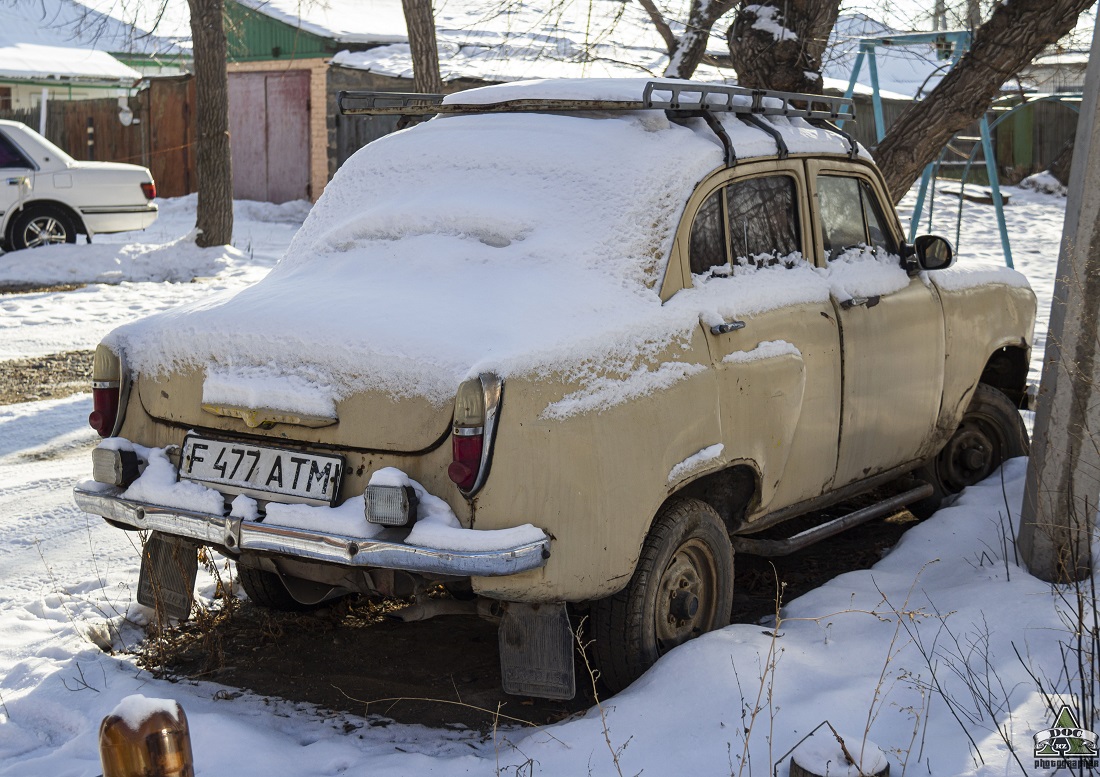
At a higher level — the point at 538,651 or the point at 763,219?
the point at 763,219

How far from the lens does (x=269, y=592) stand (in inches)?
189

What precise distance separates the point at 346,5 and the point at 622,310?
23.3 metres

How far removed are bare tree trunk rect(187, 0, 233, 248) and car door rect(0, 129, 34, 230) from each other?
2062 mm

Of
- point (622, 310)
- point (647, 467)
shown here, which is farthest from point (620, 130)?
point (647, 467)

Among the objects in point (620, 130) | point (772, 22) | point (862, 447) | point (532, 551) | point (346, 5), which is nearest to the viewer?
point (532, 551)

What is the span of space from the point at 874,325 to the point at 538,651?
7.24 ft

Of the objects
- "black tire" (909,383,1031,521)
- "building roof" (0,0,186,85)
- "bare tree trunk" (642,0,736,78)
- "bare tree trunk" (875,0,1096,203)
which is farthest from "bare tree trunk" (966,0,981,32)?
"building roof" (0,0,186,85)

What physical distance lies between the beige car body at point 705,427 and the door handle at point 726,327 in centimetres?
3

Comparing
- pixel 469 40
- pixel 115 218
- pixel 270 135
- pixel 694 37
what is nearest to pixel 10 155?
pixel 115 218

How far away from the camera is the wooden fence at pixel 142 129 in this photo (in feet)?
81.4

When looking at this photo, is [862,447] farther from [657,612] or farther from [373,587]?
[373,587]

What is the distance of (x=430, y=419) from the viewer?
11.1 ft

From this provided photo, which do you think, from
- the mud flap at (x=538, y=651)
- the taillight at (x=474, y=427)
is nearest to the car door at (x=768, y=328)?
the mud flap at (x=538, y=651)

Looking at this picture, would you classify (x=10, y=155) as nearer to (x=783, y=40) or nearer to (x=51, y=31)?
(x=783, y=40)
